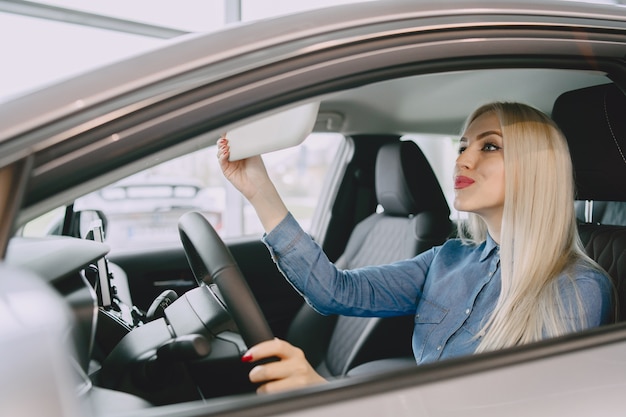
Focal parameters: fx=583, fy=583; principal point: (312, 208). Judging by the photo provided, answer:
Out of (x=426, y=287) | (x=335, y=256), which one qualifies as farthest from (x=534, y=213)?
(x=335, y=256)

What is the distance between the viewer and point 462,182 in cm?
141

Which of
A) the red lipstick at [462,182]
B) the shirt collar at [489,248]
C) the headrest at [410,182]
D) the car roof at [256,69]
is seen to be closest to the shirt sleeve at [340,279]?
the shirt collar at [489,248]

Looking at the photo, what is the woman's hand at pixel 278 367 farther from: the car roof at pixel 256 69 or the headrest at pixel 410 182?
the headrest at pixel 410 182

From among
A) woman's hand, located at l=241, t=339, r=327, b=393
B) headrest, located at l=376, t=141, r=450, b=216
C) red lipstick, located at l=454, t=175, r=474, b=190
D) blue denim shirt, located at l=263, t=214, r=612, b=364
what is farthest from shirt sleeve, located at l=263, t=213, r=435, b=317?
headrest, located at l=376, t=141, r=450, b=216

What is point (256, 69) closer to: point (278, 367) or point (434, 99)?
point (278, 367)

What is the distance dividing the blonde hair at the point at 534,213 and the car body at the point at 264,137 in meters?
0.30

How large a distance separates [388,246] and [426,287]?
951mm

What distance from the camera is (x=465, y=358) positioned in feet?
2.65

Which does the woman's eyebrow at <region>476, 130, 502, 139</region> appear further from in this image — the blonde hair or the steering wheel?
the steering wheel

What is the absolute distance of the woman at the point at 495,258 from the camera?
117 centimetres

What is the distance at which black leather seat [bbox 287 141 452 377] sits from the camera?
89.8 inches

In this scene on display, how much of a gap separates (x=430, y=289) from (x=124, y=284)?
1.09 metres

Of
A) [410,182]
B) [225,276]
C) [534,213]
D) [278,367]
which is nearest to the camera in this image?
[278,367]

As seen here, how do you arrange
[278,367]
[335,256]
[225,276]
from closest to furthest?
[278,367], [225,276], [335,256]
